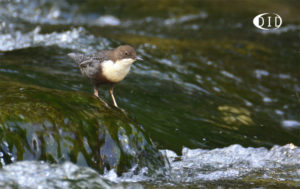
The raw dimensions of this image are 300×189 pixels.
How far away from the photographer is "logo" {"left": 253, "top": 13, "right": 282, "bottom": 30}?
11070 millimetres

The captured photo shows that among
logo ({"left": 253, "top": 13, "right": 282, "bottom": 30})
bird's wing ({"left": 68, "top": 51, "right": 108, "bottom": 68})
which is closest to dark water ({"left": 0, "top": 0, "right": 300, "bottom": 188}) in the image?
logo ({"left": 253, "top": 13, "right": 282, "bottom": 30})

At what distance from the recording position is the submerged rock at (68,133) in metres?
3.62

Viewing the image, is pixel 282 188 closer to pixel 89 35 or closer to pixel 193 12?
pixel 89 35

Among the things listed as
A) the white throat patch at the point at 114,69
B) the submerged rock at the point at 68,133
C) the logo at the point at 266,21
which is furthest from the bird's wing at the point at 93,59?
the logo at the point at 266,21

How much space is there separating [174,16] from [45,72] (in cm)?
578

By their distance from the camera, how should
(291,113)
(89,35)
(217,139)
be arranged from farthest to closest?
(89,35), (291,113), (217,139)

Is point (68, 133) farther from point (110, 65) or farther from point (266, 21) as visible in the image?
point (266, 21)

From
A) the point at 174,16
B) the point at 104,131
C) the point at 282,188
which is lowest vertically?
the point at 282,188

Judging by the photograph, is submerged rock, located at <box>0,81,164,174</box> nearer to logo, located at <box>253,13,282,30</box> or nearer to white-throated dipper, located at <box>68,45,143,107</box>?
white-throated dipper, located at <box>68,45,143,107</box>

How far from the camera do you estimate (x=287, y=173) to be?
14.4ft

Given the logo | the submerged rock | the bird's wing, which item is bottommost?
the submerged rock

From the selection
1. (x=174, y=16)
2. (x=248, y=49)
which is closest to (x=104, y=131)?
(x=248, y=49)

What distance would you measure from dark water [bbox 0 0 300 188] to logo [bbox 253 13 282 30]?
6.0 inches

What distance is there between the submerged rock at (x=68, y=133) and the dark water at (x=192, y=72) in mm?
157
